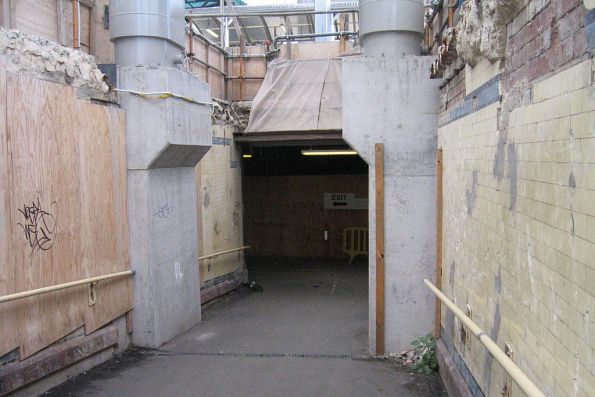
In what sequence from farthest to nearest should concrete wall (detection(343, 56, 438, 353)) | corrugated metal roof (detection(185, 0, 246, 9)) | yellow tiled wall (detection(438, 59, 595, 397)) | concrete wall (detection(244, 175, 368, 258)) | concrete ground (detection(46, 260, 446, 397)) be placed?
corrugated metal roof (detection(185, 0, 246, 9)) < concrete wall (detection(244, 175, 368, 258)) < concrete wall (detection(343, 56, 438, 353)) < concrete ground (detection(46, 260, 446, 397)) < yellow tiled wall (detection(438, 59, 595, 397))

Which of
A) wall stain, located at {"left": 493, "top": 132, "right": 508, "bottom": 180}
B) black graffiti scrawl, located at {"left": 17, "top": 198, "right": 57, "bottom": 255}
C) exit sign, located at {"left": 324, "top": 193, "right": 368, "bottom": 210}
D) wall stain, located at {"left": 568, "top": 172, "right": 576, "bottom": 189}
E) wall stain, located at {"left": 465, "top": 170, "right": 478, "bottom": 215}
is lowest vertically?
exit sign, located at {"left": 324, "top": 193, "right": 368, "bottom": 210}

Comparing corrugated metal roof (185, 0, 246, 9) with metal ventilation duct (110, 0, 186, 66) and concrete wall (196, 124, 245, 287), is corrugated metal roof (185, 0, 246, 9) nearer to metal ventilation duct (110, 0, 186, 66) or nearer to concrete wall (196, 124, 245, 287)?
concrete wall (196, 124, 245, 287)

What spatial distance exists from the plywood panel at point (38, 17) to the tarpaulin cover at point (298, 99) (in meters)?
5.16

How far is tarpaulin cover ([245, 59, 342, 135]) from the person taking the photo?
40.6ft

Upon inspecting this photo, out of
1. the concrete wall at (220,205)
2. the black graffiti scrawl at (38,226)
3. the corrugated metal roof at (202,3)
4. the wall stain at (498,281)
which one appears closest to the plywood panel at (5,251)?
the black graffiti scrawl at (38,226)

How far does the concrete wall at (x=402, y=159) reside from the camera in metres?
7.64

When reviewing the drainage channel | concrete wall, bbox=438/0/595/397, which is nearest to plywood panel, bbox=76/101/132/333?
the drainage channel

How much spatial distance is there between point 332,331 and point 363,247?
775 cm

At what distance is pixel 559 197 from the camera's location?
119 inches

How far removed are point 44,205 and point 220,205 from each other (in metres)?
5.89

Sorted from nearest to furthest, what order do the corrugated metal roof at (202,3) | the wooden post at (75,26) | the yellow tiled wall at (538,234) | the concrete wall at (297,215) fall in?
the yellow tiled wall at (538,234) < the wooden post at (75,26) < the concrete wall at (297,215) < the corrugated metal roof at (202,3)

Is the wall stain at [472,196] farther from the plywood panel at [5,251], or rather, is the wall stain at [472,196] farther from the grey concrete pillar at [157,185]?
the plywood panel at [5,251]

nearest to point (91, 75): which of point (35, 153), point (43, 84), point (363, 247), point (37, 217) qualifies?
point (43, 84)

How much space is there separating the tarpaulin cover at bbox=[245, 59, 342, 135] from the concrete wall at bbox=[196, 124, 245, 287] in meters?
0.85
